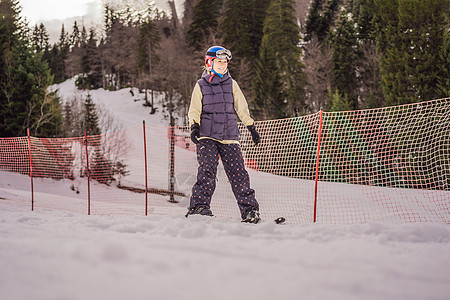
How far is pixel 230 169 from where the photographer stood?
10.8 feet

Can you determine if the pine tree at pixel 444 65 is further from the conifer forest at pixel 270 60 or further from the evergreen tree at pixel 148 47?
the evergreen tree at pixel 148 47

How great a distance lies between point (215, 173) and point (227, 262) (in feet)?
5.24

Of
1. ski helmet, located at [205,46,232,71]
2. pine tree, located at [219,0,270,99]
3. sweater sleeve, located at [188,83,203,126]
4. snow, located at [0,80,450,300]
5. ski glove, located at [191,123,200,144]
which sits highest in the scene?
pine tree, located at [219,0,270,99]

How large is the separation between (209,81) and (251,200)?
52.3 inches

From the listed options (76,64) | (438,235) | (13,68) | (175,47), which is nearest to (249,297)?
(438,235)

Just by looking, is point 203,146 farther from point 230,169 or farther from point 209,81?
point 209,81

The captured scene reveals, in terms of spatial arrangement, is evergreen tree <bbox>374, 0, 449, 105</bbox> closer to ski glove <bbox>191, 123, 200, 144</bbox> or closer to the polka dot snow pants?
the polka dot snow pants

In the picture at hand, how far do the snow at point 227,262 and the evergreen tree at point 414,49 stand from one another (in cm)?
1240

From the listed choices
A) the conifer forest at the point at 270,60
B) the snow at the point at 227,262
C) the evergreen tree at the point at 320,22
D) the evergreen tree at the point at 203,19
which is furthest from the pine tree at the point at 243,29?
the snow at the point at 227,262

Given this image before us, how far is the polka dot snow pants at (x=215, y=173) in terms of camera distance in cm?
316

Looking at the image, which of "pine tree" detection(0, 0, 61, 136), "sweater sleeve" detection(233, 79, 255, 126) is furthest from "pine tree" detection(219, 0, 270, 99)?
"sweater sleeve" detection(233, 79, 255, 126)

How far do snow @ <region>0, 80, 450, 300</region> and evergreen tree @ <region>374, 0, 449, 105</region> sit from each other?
12.4 m

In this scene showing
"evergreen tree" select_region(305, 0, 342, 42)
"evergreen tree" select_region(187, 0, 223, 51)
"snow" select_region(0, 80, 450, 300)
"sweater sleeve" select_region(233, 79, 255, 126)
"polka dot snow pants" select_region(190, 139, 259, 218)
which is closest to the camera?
"snow" select_region(0, 80, 450, 300)

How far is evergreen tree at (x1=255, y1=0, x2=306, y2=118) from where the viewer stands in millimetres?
23328
